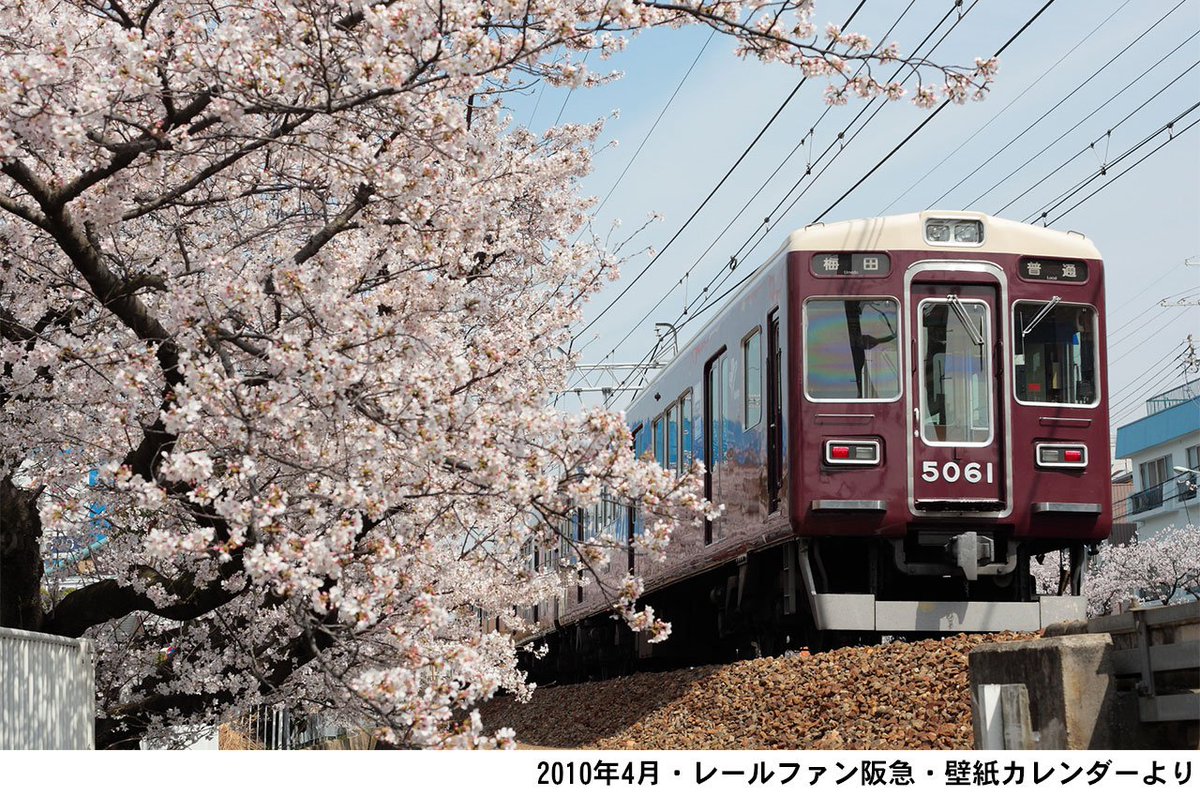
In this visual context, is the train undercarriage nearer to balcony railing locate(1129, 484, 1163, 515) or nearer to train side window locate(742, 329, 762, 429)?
train side window locate(742, 329, 762, 429)

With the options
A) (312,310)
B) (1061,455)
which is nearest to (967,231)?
(1061,455)

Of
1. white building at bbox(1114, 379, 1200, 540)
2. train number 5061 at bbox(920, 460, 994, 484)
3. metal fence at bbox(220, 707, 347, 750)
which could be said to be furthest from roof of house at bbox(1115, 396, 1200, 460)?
train number 5061 at bbox(920, 460, 994, 484)

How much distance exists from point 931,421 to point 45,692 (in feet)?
19.5

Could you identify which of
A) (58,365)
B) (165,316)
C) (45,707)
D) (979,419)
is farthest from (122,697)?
(979,419)

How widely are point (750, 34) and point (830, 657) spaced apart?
462cm

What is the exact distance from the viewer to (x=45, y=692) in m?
6.48

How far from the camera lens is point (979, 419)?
1009 centimetres

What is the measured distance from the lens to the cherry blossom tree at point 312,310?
5.06 m

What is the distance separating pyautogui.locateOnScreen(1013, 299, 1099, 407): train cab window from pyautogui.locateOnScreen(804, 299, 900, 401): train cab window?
858 millimetres

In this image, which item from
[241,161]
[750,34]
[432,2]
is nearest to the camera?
[432,2]

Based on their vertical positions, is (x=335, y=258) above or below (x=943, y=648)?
above

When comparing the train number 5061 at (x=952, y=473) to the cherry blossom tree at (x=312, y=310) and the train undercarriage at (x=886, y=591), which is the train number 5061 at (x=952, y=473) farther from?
the cherry blossom tree at (x=312, y=310)

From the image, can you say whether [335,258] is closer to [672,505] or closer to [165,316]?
[165,316]

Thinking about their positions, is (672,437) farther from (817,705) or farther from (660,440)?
(817,705)
